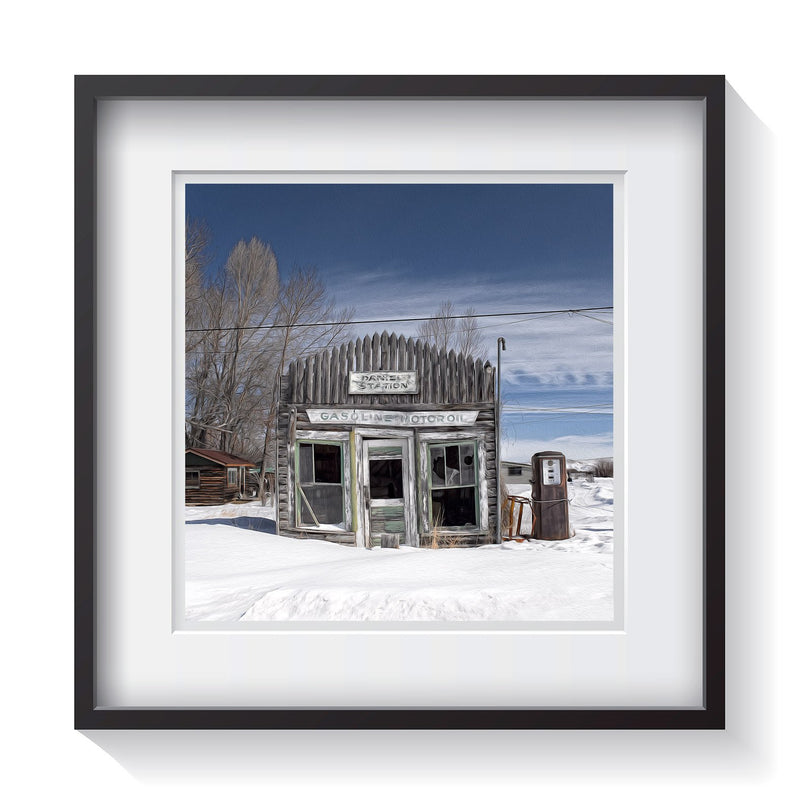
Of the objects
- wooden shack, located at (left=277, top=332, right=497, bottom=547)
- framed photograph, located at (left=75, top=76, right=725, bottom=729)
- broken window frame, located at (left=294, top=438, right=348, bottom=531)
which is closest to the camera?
framed photograph, located at (left=75, top=76, right=725, bottom=729)

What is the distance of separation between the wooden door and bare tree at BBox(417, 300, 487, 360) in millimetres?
401

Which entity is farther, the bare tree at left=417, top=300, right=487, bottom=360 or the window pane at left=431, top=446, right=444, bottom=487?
the window pane at left=431, top=446, right=444, bottom=487

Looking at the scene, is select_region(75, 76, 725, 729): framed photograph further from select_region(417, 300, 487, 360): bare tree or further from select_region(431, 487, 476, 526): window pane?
select_region(431, 487, 476, 526): window pane

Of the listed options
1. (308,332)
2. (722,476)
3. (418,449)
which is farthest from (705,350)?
(308,332)

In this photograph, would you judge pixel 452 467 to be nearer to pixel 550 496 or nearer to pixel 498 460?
pixel 498 460

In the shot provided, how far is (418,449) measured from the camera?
172 centimetres

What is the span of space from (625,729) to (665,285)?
1.00 m

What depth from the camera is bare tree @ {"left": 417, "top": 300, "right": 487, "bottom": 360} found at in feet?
4.62

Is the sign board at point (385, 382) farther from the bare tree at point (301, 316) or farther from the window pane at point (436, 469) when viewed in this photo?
the window pane at point (436, 469)

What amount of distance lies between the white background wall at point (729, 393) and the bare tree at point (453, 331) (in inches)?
21.8

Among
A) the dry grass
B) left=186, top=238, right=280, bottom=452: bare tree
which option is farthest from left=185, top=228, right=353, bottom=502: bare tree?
the dry grass

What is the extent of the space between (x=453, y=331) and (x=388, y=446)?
469 millimetres

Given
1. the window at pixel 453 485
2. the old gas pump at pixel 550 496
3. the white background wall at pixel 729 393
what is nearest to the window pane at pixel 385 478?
the window at pixel 453 485
